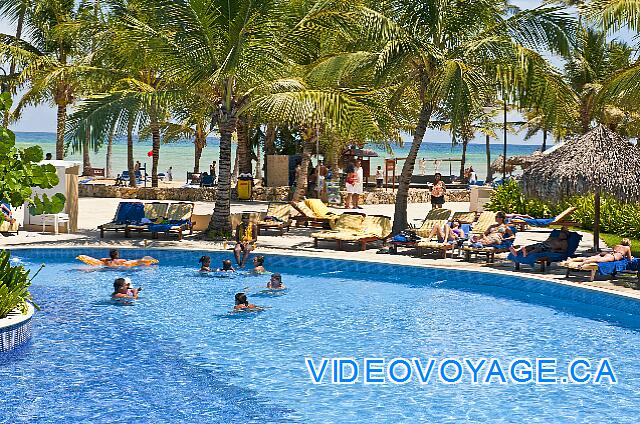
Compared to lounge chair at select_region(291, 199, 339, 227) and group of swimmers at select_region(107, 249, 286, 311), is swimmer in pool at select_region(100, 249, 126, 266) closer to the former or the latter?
group of swimmers at select_region(107, 249, 286, 311)

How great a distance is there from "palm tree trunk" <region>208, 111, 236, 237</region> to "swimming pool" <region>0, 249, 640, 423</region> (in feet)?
8.66

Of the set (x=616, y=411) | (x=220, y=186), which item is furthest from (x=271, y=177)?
(x=616, y=411)

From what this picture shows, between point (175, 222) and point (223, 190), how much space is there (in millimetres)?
1241

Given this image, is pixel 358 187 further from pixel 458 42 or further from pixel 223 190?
pixel 458 42

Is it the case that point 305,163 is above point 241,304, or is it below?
above

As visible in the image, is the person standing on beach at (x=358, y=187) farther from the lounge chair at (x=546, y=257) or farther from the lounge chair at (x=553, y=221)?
the lounge chair at (x=546, y=257)

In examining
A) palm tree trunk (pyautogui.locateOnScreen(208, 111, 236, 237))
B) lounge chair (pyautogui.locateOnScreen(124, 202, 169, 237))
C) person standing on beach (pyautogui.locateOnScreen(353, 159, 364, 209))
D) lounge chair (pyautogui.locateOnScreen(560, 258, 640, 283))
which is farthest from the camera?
person standing on beach (pyautogui.locateOnScreen(353, 159, 364, 209))

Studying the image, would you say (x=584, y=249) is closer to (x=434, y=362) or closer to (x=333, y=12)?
(x=333, y=12)

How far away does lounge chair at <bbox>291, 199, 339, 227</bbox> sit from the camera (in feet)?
67.5

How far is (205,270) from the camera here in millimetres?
15750

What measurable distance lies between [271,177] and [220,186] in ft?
37.5

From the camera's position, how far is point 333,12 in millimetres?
18453

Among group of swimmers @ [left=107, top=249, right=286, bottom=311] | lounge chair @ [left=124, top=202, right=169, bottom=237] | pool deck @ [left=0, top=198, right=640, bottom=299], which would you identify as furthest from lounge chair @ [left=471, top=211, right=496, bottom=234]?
lounge chair @ [left=124, top=202, right=169, bottom=237]

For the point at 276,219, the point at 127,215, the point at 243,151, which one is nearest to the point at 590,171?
the point at 276,219
